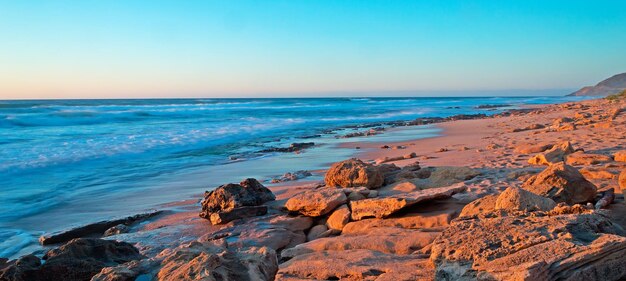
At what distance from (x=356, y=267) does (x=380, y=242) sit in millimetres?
734

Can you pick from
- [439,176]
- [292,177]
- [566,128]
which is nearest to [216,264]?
[439,176]

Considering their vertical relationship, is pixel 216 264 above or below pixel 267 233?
above

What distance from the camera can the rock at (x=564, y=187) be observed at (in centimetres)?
415

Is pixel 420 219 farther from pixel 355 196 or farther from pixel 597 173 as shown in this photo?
pixel 597 173

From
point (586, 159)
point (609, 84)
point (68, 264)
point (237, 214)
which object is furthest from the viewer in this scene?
point (609, 84)

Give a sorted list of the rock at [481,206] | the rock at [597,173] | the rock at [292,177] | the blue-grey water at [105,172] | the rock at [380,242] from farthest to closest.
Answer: the rock at [292,177]
the blue-grey water at [105,172]
the rock at [597,173]
the rock at [481,206]
the rock at [380,242]

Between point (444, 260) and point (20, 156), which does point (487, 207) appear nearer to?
point (444, 260)

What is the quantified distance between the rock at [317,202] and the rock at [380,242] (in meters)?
0.83

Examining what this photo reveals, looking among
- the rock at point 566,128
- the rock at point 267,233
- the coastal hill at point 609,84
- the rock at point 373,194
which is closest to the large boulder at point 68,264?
the rock at point 267,233

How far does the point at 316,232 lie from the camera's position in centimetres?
479

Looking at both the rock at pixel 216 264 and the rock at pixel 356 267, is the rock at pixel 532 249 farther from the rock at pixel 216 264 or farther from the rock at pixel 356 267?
the rock at pixel 216 264

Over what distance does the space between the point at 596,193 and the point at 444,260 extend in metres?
2.59

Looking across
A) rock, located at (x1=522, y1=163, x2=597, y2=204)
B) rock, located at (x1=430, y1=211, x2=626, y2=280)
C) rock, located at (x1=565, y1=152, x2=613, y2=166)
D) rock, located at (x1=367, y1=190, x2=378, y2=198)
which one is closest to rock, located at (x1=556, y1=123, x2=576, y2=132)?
rock, located at (x1=565, y1=152, x2=613, y2=166)

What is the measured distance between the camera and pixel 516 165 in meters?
7.08
